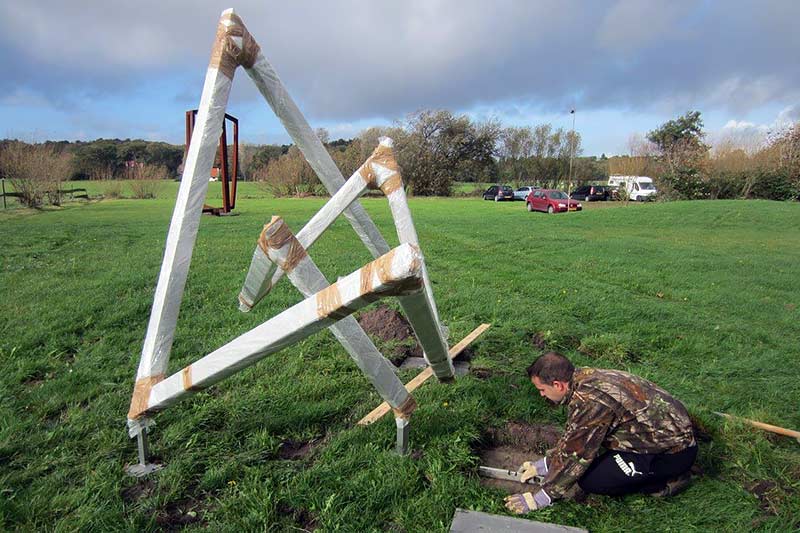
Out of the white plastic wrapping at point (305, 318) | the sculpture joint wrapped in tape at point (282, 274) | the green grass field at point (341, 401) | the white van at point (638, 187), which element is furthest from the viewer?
the white van at point (638, 187)

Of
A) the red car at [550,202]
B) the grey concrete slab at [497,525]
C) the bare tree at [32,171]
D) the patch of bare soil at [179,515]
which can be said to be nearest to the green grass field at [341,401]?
the patch of bare soil at [179,515]

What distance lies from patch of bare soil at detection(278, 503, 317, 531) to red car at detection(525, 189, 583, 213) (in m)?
26.0

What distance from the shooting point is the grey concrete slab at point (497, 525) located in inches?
97.3

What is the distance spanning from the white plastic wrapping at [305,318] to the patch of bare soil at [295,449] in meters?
1.00

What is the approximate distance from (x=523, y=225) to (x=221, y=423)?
16135 millimetres

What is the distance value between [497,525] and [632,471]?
87 cm

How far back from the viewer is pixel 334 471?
9.37 ft

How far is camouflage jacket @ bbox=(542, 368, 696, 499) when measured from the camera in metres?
2.71

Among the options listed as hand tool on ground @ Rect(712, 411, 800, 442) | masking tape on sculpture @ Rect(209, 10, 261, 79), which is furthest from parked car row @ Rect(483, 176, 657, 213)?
masking tape on sculpture @ Rect(209, 10, 261, 79)

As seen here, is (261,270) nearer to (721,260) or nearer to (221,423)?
(221,423)

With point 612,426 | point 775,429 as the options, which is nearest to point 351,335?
point 612,426

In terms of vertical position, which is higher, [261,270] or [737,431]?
[261,270]

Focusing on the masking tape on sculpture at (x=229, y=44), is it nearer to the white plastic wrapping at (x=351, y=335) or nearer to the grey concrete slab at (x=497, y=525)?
the white plastic wrapping at (x=351, y=335)

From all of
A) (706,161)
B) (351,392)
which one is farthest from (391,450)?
(706,161)
